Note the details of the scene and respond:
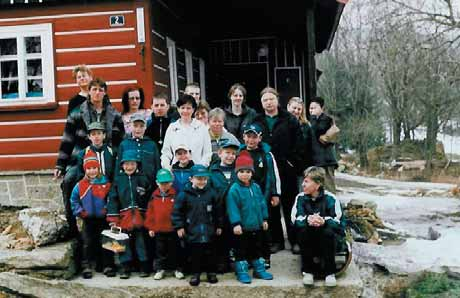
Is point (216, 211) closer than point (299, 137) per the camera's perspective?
Yes

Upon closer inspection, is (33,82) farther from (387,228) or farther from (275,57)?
(387,228)

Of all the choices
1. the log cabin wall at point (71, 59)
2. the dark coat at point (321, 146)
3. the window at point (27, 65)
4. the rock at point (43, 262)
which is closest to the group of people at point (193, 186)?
the rock at point (43, 262)

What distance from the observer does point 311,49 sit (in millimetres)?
8648

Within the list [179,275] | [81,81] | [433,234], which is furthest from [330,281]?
[433,234]

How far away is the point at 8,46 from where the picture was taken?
851cm

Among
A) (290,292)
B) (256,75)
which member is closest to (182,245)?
(290,292)

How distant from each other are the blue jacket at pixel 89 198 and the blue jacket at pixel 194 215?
81 centimetres

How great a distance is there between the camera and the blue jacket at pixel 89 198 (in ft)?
18.9

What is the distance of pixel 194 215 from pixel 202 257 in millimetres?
456

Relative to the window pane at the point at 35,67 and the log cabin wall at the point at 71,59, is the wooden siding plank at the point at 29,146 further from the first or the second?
the window pane at the point at 35,67

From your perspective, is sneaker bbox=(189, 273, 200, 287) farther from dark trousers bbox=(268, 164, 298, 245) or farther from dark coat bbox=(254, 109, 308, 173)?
dark coat bbox=(254, 109, 308, 173)

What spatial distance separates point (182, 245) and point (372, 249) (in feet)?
14.6

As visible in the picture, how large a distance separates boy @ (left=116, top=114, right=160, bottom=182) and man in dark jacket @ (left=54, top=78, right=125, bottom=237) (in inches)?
15.1

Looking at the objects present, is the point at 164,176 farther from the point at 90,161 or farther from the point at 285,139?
the point at 285,139
